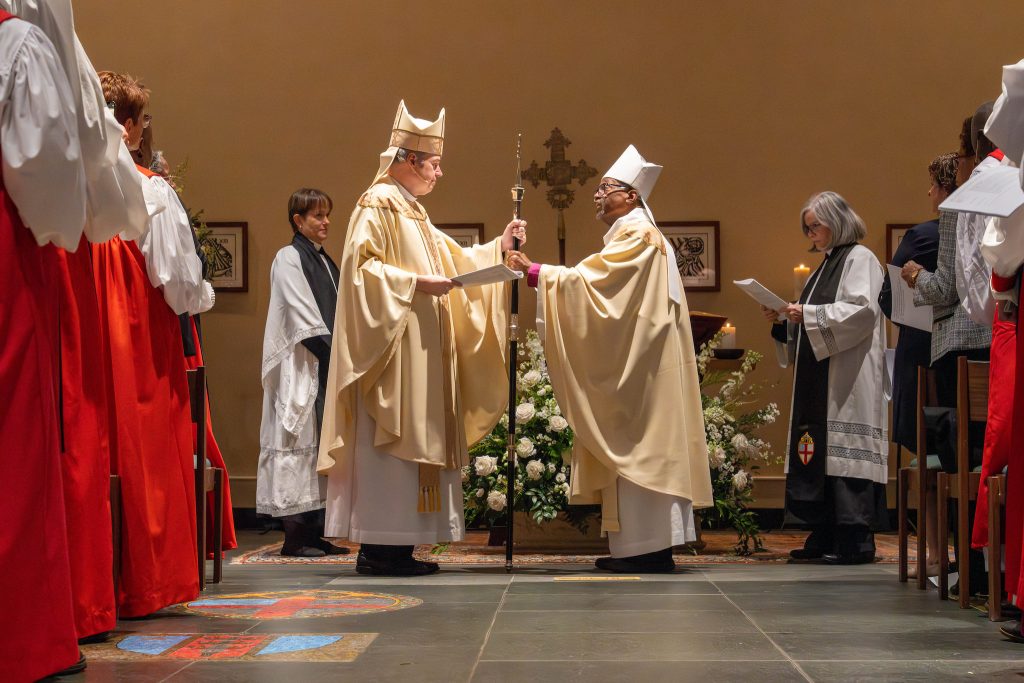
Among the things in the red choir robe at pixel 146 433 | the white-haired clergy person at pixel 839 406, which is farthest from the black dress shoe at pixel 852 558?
the red choir robe at pixel 146 433

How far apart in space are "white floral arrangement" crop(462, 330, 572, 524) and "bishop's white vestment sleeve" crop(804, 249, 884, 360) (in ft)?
4.91

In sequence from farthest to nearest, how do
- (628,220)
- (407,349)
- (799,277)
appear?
(799,277)
(628,220)
(407,349)

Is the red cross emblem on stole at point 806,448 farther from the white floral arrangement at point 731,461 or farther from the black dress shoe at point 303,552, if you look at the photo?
the black dress shoe at point 303,552

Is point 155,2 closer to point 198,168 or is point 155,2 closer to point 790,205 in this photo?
point 198,168

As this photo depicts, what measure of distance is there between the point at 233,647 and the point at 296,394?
11.7ft

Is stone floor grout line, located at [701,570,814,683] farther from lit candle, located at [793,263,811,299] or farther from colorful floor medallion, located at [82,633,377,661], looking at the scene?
lit candle, located at [793,263,811,299]

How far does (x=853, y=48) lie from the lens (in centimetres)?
920

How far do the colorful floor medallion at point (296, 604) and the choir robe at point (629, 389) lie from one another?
148cm

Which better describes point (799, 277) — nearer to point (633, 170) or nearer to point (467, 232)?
point (633, 170)

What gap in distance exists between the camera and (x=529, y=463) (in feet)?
21.5

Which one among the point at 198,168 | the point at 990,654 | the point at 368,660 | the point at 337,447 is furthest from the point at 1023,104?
the point at 198,168

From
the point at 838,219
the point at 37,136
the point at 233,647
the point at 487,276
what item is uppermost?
the point at 838,219

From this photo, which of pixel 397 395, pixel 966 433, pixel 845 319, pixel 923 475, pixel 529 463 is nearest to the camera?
pixel 966 433

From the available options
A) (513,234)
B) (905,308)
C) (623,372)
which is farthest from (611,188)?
(905,308)
